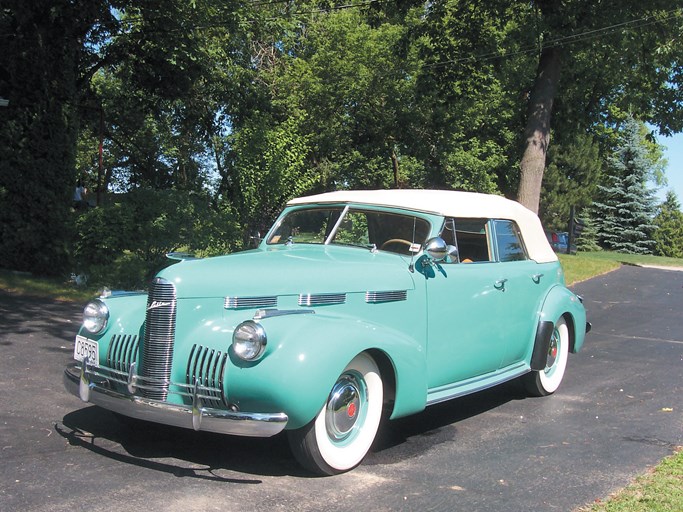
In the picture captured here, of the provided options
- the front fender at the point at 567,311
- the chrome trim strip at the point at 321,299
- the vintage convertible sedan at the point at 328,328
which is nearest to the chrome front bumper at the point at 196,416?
the vintage convertible sedan at the point at 328,328

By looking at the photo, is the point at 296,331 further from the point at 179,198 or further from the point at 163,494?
the point at 179,198

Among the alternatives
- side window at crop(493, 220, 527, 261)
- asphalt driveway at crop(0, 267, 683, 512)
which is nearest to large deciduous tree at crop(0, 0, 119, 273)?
asphalt driveway at crop(0, 267, 683, 512)

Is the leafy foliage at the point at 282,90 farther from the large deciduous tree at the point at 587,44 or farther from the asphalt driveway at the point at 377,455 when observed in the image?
the asphalt driveway at the point at 377,455

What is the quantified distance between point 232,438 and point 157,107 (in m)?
15.5

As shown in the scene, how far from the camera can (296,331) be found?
4.07 m

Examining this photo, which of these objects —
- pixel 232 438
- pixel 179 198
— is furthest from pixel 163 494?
pixel 179 198

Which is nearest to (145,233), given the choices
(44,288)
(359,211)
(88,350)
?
(44,288)

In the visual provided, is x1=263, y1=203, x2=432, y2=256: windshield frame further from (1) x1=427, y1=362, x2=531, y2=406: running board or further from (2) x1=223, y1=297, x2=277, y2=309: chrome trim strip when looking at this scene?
(2) x1=223, y1=297, x2=277, y2=309: chrome trim strip

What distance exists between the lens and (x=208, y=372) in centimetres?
409

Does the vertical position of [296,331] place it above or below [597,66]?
below

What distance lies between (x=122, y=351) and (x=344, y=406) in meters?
1.54

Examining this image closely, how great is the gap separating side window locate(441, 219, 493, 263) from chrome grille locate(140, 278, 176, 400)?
230 cm

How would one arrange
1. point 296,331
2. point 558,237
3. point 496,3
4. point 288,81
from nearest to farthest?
point 296,331 → point 496,3 → point 288,81 → point 558,237

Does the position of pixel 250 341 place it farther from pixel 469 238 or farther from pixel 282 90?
pixel 282 90
